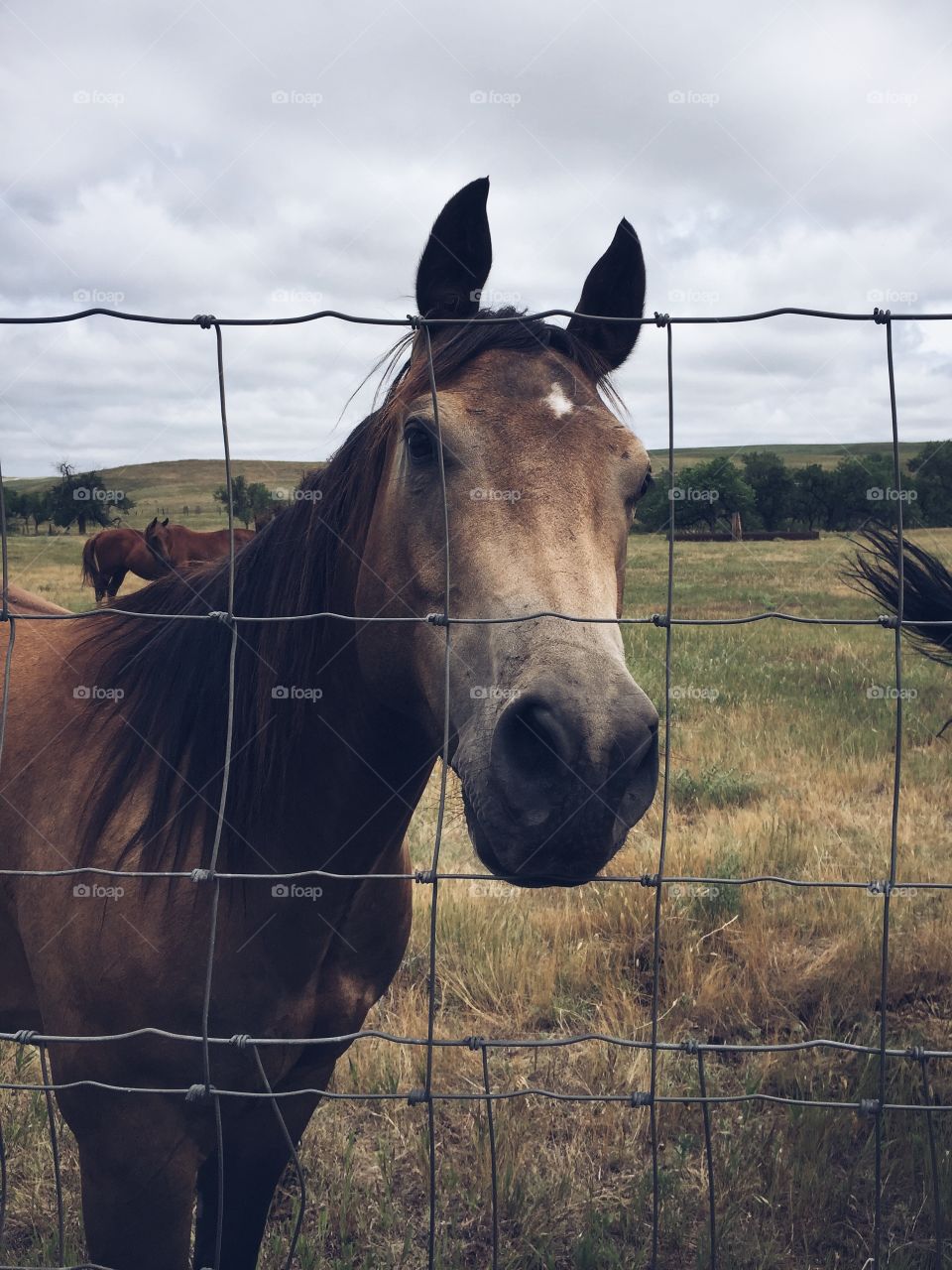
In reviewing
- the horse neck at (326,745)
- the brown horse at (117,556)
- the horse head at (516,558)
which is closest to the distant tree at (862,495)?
the horse head at (516,558)

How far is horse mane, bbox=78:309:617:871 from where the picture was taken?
82.5 inches

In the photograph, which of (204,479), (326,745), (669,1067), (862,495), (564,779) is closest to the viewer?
(564,779)

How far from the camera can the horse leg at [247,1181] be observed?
2.41 meters

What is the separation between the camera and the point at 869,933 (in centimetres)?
383

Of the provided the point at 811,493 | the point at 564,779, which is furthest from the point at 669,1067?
the point at 811,493

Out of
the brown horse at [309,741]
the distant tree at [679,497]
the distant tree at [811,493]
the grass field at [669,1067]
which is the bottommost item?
the grass field at [669,1067]

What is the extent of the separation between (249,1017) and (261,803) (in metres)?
0.47

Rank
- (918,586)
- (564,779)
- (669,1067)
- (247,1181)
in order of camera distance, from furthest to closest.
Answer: (918,586) → (669,1067) → (247,1181) → (564,779)

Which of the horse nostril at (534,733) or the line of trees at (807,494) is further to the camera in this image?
the line of trees at (807,494)

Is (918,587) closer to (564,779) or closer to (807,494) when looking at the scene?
(807,494)

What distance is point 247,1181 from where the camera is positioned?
2.48 m

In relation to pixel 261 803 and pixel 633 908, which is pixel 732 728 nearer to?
pixel 633 908

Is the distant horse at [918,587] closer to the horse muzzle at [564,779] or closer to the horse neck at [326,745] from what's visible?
the horse neck at [326,745]

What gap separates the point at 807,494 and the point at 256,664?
16.2 ft
